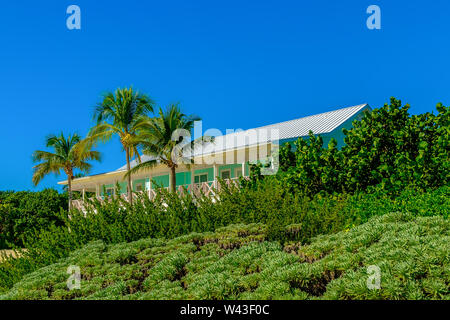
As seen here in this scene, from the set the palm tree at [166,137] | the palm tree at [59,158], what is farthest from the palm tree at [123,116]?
the palm tree at [59,158]

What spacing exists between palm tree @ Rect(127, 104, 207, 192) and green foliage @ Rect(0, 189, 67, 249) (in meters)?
14.2

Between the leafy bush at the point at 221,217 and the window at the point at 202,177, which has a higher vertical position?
the window at the point at 202,177

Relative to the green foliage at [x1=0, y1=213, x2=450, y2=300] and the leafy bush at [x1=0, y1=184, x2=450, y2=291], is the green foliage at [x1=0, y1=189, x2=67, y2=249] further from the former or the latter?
the green foliage at [x1=0, y1=213, x2=450, y2=300]

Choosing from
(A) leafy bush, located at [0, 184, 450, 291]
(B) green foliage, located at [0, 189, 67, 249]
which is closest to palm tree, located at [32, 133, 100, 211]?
(B) green foliage, located at [0, 189, 67, 249]

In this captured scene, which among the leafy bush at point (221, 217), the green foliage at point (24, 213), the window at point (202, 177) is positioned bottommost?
the green foliage at point (24, 213)

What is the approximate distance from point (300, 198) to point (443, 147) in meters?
3.70

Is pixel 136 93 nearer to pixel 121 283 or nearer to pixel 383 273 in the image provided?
pixel 121 283

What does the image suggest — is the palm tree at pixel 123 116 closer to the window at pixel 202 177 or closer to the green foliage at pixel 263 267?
the window at pixel 202 177

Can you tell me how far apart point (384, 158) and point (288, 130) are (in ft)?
42.3

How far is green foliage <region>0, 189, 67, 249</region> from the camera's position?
1321 inches

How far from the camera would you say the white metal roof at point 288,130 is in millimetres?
20987

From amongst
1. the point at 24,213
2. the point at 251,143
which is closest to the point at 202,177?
the point at 251,143

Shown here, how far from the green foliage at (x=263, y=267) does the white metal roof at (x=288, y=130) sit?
1231cm

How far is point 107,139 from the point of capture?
1008 inches
